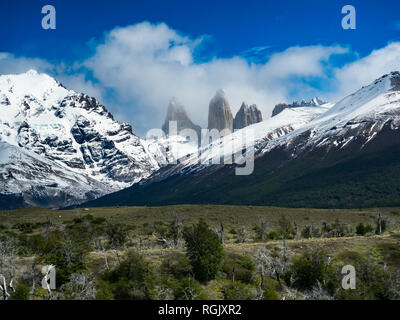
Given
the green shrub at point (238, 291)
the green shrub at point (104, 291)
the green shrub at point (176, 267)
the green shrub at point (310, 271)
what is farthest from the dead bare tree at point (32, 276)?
the green shrub at point (310, 271)

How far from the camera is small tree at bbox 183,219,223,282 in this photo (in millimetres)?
62375

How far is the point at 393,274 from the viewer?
60844mm

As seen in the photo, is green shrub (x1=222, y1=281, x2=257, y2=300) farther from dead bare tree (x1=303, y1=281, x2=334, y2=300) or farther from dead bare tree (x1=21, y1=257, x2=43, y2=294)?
dead bare tree (x1=21, y1=257, x2=43, y2=294)

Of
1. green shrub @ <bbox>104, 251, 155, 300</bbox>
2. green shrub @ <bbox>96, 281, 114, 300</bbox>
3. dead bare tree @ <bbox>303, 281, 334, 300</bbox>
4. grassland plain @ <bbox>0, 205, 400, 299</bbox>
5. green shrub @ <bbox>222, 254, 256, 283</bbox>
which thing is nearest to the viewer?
green shrub @ <bbox>96, 281, 114, 300</bbox>

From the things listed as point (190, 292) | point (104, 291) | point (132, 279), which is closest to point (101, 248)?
point (132, 279)

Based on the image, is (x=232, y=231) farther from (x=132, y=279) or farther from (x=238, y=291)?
(x=238, y=291)

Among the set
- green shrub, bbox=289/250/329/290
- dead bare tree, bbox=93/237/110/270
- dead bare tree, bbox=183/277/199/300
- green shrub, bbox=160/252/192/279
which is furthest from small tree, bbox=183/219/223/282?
dead bare tree, bbox=93/237/110/270

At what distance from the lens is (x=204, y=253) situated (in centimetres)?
6438

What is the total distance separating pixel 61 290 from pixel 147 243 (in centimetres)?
3502

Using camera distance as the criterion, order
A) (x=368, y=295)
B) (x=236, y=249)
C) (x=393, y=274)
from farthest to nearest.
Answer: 1. (x=236, y=249)
2. (x=393, y=274)
3. (x=368, y=295)

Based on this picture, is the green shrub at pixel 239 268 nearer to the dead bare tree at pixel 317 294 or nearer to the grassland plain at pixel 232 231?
the grassland plain at pixel 232 231

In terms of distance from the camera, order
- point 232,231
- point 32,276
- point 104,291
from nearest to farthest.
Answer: point 104,291, point 32,276, point 232,231
